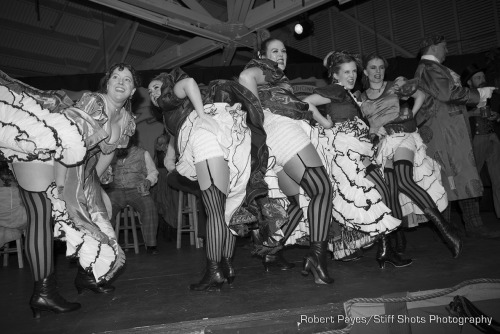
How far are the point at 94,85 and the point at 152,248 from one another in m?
3.32

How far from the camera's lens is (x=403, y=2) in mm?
9039

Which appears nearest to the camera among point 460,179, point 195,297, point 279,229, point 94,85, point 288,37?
point 195,297

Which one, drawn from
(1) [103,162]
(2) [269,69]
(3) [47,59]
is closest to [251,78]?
(2) [269,69]

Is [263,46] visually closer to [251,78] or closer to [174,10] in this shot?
[251,78]

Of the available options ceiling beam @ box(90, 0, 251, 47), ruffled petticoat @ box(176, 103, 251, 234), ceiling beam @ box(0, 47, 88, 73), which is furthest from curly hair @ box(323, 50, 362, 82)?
ceiling beam @ box(0, 47, 88, 73)

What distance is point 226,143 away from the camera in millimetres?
2645

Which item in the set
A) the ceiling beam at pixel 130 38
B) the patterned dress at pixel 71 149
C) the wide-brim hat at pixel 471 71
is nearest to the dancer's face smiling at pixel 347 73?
the patterned dress at pixel 71 149

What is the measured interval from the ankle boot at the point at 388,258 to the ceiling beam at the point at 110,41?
22.1 feet

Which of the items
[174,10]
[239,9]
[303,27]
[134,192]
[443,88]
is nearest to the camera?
[443,88]

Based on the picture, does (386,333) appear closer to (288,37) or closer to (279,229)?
(279,229)

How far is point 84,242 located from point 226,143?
1.04 m

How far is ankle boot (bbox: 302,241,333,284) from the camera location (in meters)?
2.58

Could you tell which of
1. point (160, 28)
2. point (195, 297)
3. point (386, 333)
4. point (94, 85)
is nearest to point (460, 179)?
point (386, 333)

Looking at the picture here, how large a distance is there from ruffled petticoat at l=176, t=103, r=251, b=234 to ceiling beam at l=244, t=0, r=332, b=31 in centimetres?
455
